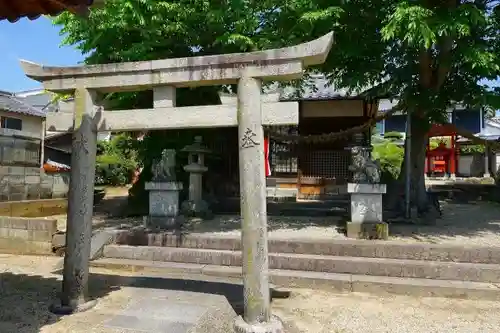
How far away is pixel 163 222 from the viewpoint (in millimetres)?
9578

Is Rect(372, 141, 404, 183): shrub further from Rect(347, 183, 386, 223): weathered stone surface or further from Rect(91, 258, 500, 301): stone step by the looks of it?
Rect(91, 258, 500, 301): stone step

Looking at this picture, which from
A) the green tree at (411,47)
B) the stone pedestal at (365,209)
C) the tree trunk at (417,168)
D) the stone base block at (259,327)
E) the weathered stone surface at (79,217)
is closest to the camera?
the stone base block at (259,327)

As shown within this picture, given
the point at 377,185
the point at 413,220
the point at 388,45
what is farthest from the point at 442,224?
the point at 388,45

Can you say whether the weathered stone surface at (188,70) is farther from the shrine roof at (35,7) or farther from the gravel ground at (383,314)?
the gravel ground at (383,314)

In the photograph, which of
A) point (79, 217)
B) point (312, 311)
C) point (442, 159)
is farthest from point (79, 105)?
point (442, 159)

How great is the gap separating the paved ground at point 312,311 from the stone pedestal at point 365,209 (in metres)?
2.37

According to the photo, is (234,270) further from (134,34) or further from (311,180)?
(311,180)

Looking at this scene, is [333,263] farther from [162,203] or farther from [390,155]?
[390,155]

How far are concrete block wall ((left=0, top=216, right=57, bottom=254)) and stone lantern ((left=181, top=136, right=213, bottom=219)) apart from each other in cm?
383

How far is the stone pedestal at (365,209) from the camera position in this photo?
8.25 m

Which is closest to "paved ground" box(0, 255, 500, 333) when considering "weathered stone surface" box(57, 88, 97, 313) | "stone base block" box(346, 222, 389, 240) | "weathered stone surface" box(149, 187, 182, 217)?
"weathered stone surface" box(57, 88, 97, 313)

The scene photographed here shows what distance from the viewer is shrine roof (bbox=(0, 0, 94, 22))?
3451mm

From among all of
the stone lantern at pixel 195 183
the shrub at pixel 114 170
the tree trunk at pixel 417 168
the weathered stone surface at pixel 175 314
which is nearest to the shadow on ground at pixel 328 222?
the stone lantern at pixel 195 183

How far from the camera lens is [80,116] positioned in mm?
5270
